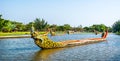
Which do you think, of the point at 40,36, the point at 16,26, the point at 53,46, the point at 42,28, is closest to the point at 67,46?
the point at 53,46

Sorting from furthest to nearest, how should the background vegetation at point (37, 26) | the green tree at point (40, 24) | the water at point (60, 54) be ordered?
1. the green tree at point (40, 24)
2. the background vegetation at point (37, 26)
3. the water at point (60, 54)

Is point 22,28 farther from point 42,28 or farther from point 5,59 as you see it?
point 5,59

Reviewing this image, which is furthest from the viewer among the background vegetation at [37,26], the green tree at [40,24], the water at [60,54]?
the green tree at [40,24]

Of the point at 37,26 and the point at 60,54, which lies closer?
the point at 60,54

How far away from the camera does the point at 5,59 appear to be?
2325 cm

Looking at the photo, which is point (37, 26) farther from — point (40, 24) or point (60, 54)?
point (60, 54)

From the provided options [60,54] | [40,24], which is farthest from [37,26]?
[60,54]

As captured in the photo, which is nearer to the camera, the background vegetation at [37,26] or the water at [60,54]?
the water at [60,54]

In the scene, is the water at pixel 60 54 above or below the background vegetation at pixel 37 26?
below

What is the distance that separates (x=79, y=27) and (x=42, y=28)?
45367mm

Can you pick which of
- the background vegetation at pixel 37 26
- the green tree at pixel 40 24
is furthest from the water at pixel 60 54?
the green tree at pixel 40 24

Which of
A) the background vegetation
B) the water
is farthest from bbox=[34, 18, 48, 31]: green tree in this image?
the water

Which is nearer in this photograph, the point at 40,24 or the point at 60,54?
the point at 60,54

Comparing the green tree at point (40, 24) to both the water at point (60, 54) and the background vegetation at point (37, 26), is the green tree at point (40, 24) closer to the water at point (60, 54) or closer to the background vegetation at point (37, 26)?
the background vegetation at point (37, 26)
